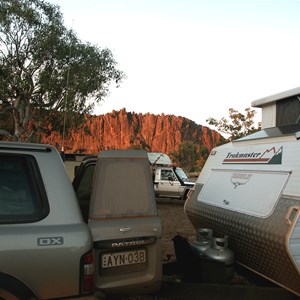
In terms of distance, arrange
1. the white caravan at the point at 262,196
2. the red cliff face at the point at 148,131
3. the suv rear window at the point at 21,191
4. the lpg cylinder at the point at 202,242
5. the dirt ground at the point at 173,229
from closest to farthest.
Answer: the suv rear window at the point at 21,191 < the white caravan at the point at 262,196 < the lpg cylinder at the point at 202,242 < the dirt ground at the point at 173,229 < the red cliff face at the point at 148,131

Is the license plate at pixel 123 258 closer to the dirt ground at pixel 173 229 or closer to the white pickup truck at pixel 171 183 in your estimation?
the dirt ground at pixel 173 229

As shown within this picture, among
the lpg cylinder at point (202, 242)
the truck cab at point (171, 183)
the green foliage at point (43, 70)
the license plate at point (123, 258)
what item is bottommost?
the truck cab at point (171, 183)

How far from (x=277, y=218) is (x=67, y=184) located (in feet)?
6.18

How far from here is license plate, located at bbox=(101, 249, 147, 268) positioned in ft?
9.70

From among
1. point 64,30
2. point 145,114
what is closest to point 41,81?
point 64,30

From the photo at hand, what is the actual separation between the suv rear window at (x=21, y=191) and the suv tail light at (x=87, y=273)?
15.2 inches

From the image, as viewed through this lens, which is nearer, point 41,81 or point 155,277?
point 155,277

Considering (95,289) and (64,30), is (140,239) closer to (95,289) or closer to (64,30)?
(95,289)

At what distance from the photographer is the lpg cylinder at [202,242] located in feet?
13.7

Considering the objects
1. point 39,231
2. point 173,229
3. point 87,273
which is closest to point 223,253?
point 87,273

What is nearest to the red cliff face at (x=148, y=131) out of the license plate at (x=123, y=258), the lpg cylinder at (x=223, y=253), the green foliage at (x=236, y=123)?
the green foliage at (x=236, y=123)

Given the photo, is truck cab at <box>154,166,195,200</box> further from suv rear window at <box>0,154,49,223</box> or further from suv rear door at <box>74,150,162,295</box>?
suv rear window at <box>0,154,49,223</box>

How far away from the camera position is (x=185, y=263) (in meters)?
4.39

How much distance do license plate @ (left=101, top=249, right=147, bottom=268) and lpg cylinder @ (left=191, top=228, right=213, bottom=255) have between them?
4.04 feet
